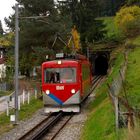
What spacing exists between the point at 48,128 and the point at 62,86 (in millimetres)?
5171

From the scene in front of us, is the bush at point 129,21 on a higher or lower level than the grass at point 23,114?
higher

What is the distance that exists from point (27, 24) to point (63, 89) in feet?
85.8

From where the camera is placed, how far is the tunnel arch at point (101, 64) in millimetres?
80238

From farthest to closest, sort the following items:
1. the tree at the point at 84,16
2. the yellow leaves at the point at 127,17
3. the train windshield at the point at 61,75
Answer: the tree at the point at 84,16
the yellow leaves at the point at 127,17
the train windshield at the point at 61,75

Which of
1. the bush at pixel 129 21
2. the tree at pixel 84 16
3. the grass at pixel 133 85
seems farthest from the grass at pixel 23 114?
the tree at pixel 84 16

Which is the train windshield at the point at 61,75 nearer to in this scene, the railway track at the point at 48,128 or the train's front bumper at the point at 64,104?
the train's front bumper at the point at 64,104

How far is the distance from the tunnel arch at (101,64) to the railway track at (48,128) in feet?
176

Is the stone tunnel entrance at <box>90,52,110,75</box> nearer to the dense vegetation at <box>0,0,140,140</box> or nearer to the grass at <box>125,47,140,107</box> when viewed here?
the dense vegetation at <box>0,0,140,140</box>

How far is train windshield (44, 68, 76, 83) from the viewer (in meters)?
26.1

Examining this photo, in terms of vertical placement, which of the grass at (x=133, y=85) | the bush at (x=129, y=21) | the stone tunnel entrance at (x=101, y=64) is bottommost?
the grass at (x=133, y=85)

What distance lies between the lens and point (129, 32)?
69.1m

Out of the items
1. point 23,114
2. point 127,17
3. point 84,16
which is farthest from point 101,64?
point 23,114

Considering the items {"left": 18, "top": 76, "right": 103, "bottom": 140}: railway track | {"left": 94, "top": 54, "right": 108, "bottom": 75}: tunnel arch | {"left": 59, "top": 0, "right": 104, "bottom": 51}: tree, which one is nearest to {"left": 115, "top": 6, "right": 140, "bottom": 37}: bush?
{"left": 59, "top": 0, "right": 104, "bottom": 51}: tree

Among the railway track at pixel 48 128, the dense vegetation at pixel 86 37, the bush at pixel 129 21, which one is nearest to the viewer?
the railway track at pixel 48 128
